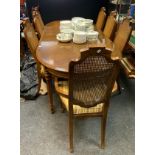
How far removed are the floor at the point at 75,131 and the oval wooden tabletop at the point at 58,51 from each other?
0.68m

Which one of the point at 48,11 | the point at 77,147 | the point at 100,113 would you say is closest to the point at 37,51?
the point at 100,113

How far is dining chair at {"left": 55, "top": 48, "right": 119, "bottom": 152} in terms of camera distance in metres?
1.33

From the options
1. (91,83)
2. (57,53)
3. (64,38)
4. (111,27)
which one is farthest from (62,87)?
(111,27)

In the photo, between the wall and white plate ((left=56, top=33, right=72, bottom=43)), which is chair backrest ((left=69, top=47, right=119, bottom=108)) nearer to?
white plate ((left=56, top=33, right=72, bottom=43))

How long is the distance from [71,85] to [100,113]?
42cm

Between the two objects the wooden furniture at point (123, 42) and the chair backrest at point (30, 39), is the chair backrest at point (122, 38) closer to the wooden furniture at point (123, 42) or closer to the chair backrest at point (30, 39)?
the wooden furniture at point (123, 42)

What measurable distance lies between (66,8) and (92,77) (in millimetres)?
2757

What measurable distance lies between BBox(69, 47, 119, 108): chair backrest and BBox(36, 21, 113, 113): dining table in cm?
17

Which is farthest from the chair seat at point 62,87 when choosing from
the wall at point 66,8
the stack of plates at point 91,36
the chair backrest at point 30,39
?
the wall at point 66,8

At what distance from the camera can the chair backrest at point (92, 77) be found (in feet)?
4.32

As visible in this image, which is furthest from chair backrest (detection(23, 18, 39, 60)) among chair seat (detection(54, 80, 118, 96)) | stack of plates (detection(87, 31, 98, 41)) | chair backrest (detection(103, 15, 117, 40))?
chair backrest (detection(103, 15, 117, 40))

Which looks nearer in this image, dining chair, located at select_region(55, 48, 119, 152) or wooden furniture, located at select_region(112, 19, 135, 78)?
dining chair, located at select_region(55, 48, 119, 152)

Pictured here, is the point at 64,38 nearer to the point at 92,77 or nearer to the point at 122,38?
the point at 122,38
